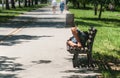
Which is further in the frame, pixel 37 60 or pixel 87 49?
pixel 37 60

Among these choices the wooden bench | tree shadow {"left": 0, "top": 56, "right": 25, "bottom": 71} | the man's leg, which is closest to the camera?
tree shadow {"left": 0, "top": 56, "right": 25, "bottom": 71}

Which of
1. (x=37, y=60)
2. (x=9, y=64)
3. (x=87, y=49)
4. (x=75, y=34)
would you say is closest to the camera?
(x=75, y=34)

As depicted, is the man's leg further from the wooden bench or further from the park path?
the park path

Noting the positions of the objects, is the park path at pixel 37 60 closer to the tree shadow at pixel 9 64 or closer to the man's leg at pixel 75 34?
the tree shadow at pixel 9 64

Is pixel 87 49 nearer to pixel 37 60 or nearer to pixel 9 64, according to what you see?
pixel 37 60

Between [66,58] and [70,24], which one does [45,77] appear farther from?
[70,24]

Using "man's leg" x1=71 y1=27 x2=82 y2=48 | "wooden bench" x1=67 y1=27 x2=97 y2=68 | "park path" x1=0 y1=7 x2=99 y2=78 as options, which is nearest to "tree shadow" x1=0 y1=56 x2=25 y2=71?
"park path" x1=0 y1=7 x2=99 y2=78

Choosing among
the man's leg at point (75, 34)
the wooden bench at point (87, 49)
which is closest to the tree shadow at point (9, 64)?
the wooden bench at point (87, 49)

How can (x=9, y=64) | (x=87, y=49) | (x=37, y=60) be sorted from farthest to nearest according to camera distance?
(x=37, y=60)
(x=9, y=64)
(x=87, y=49)

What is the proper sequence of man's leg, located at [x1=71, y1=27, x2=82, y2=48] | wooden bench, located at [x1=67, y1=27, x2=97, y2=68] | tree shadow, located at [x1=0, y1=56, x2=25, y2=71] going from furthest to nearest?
wooden bench, located at [x1=67, y1=27, x2=97, y2=68] < man's leg, located at [x1=71, y1=27, x2=82, y2=48] < tree shadow, located at [x1=0, y1=56, x2=25, y2=71]

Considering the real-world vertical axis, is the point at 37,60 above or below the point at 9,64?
below

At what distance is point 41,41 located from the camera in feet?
63.1

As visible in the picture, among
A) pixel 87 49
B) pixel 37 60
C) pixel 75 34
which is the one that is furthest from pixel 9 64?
pixel 87 49

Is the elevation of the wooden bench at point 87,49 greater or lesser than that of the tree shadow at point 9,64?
greater
